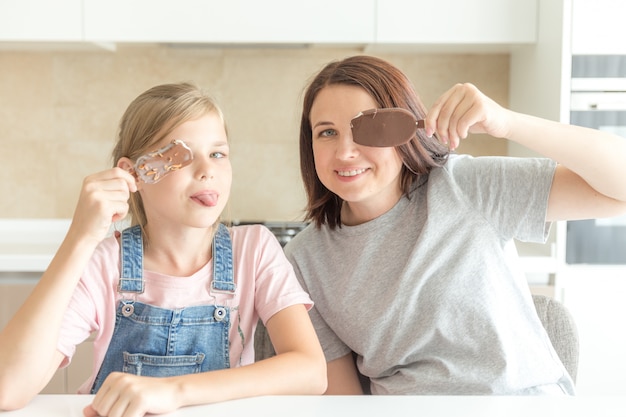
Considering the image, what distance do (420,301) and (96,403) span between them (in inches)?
23.5

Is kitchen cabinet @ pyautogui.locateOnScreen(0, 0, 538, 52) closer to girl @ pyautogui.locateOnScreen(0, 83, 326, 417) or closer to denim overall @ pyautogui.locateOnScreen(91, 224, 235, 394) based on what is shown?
girl @ pyautogui.locateOnScreen(0, 83, 326, 417)

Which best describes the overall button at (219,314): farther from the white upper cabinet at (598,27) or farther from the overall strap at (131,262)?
the white upper cabinet at (598,27)

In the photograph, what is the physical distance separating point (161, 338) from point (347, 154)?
1.49 feet

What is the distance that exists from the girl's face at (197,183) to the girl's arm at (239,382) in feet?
0.74

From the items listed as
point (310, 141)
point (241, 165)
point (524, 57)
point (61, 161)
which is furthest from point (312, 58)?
point (310, 141)

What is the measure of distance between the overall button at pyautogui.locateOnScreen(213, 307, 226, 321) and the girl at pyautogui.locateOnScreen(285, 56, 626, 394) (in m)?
0.19

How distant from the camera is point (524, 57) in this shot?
2.63 m

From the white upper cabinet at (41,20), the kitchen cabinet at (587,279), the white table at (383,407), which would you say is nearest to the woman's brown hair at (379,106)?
the white table at (383,407)

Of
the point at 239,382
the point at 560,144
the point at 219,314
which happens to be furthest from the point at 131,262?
the point at 560,144

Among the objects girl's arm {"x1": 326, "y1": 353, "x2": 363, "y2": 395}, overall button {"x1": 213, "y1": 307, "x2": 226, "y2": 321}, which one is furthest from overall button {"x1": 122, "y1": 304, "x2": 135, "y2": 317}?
girl's arm {"x1": 326, "y1": 353, "x2": 363, "y2": 395}

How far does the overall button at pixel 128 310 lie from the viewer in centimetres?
123

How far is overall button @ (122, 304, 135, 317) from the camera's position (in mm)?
1232

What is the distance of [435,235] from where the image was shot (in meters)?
1.31

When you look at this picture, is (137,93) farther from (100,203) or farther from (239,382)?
(239,382)
